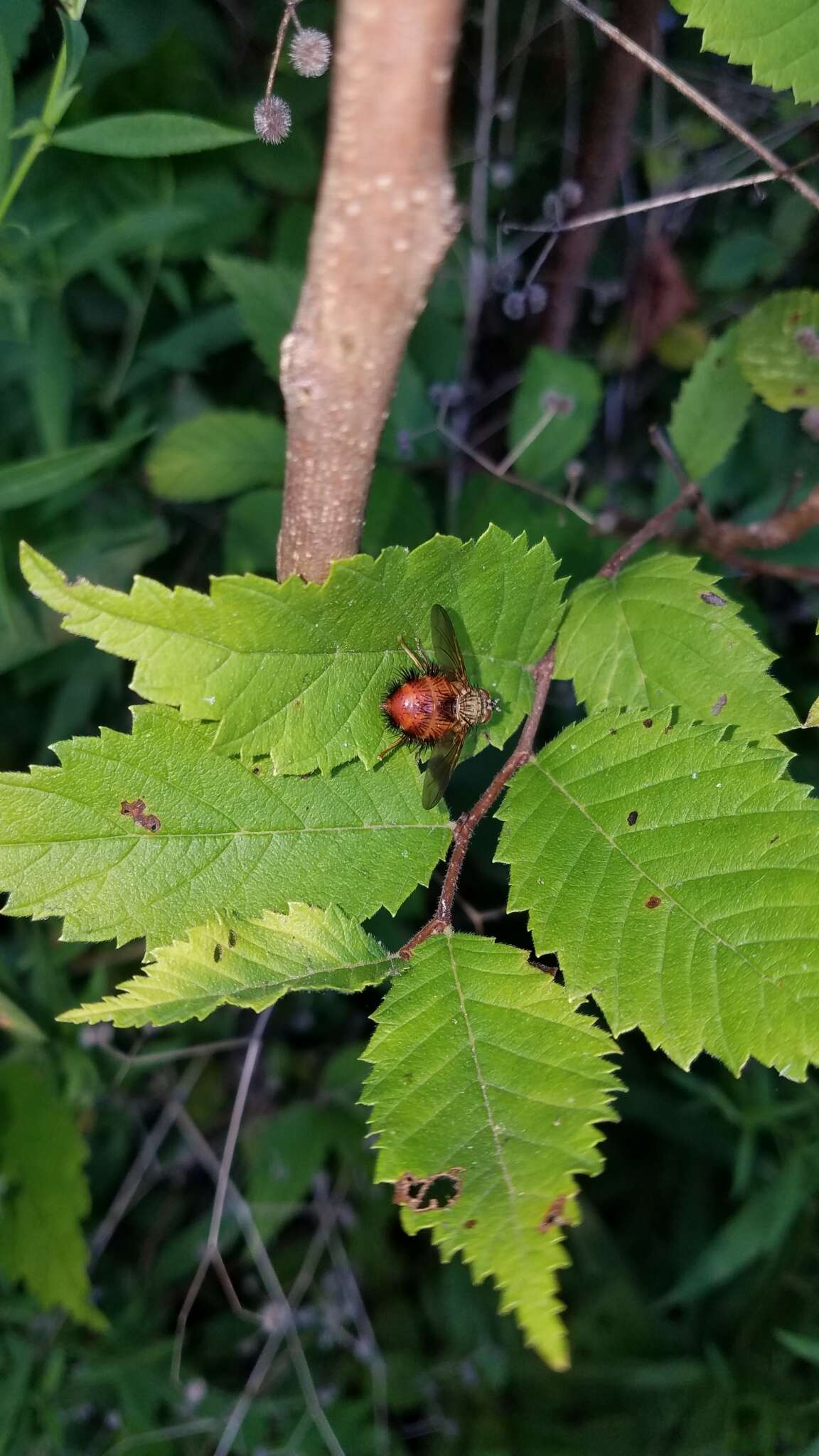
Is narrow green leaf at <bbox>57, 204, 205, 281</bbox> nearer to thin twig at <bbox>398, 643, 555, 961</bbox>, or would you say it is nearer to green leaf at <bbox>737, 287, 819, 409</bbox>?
green leaf at <bbox>737, 287, 819, 409</bbox>

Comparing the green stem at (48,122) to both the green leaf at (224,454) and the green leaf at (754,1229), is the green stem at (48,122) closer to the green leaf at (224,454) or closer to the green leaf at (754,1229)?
the green leaf at (224,454)

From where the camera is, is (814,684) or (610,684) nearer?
(610,684)

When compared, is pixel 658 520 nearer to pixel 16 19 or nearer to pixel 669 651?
pixel 669 651

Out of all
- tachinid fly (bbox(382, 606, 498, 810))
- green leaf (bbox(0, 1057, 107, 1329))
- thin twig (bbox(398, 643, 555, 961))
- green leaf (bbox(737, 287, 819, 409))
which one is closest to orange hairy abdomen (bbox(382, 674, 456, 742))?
tachinid fly (bbox(382, 606, 498, 810))

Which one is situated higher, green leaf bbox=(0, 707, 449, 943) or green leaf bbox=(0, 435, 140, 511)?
green leaf bbox=(0, 435, 140, 511)

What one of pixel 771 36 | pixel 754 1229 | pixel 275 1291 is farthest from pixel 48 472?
pixel 754 1229

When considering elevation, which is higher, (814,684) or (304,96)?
(304,96)

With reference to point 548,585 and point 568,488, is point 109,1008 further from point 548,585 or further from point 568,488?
point 568,488

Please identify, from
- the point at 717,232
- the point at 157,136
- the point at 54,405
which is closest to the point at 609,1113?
the point at 157,136
